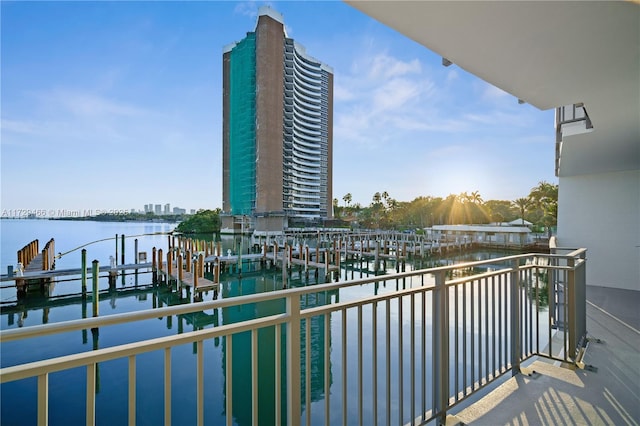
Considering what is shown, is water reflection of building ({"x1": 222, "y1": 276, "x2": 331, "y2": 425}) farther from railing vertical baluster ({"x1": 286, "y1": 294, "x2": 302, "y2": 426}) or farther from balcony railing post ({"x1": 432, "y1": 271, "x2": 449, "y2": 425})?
balcony railing post ({"x1": 432, "y1": 271, "x2": 449, "y2": 425})

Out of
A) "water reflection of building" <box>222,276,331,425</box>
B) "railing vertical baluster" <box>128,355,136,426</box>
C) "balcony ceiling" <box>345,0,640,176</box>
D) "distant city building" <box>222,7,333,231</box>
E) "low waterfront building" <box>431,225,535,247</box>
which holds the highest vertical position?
"distant city building" <box>222,7,333,231</box>

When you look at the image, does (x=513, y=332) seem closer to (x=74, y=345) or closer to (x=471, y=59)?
(x=471, y=59)

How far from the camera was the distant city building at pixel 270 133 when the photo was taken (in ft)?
142

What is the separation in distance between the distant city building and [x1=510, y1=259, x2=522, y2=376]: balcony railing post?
130ft

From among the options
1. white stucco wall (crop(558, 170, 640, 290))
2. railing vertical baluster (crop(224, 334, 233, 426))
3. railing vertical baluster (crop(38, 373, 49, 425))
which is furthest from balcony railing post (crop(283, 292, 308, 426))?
white stucco wall (crop(558, 170, 640, 290))

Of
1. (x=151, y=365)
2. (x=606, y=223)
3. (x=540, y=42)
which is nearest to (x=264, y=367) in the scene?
(x=151, y=365)

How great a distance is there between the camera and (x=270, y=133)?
43531 millimetres

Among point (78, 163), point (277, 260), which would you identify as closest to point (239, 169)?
point (78, 163)

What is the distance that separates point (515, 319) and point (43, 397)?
316 cm

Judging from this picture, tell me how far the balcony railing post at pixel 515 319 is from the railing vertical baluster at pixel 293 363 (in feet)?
7.12

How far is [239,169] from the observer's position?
1785 inches

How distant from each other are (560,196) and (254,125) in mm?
41289

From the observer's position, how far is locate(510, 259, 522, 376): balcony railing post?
8.89 ft

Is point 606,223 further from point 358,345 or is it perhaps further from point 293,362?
point 293,362
